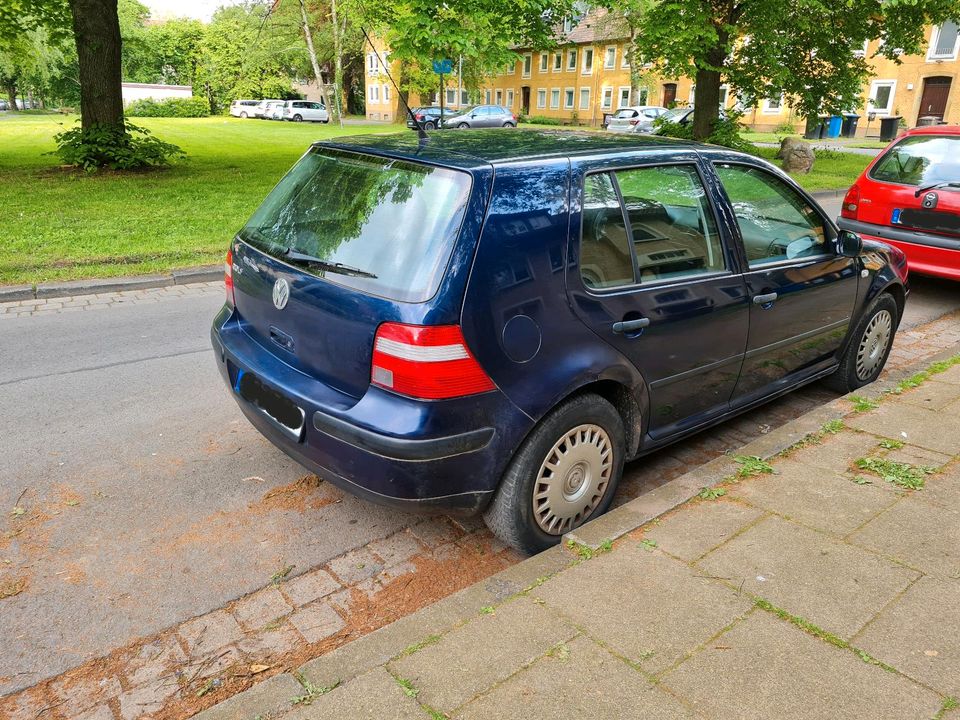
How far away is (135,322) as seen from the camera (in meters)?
6.84

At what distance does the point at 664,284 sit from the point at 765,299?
808 mm

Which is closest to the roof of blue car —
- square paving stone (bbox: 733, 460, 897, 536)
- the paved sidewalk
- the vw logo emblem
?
the vw logo emblem

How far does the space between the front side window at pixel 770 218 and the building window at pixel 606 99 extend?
188 feet

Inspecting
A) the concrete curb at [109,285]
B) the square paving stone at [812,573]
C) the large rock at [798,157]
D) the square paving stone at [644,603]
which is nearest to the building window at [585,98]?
the large rock at [798,157]

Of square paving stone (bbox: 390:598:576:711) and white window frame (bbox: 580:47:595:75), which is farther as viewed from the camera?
white window frame (bbox: 580:47:595:75)

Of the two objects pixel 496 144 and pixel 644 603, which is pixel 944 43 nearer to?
pixel 496 144

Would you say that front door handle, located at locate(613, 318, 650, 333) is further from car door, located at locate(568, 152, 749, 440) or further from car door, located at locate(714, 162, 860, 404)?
car door, located at locate(714, 162, 860, 404)

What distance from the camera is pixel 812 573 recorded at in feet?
9.70

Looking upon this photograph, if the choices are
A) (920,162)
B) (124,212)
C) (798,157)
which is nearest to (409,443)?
(920,162)

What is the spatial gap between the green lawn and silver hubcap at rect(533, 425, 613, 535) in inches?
257

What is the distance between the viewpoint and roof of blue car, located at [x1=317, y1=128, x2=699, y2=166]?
3.23 m

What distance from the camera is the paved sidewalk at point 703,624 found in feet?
7.58

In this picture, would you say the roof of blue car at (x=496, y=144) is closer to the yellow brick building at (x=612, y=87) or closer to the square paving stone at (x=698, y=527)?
the square paving stone at (x=698, y=527)

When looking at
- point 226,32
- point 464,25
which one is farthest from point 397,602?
point 226,32
